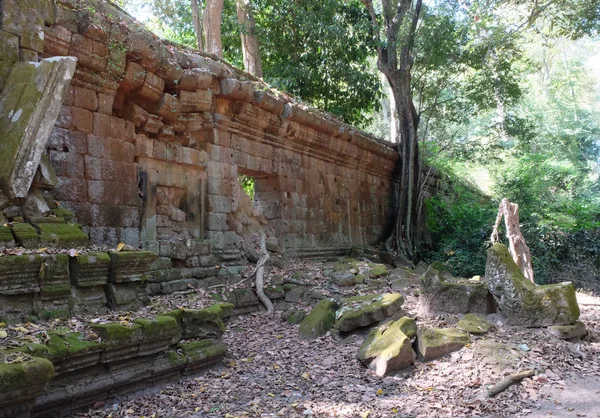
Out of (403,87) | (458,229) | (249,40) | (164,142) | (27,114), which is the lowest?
(458,229)

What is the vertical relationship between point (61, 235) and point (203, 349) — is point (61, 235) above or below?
above

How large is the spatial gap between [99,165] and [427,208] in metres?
10.4

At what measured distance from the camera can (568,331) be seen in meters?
4.90

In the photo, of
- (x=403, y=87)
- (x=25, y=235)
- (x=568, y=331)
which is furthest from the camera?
(x=403, y=87)

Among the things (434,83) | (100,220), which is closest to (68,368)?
(100,220)

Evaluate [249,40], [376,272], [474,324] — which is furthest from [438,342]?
[249,40]

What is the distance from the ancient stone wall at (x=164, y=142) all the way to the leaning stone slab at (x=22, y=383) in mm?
2587

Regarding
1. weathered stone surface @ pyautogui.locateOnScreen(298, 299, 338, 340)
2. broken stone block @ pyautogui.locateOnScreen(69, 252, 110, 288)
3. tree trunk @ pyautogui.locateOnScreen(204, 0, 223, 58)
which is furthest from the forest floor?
tree trunk @ pyautogui.locateOnScreen(204, 0, 223, 58)

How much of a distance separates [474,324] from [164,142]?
15.0 ft

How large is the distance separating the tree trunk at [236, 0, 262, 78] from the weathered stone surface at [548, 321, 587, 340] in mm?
9273

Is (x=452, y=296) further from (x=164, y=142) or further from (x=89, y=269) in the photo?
(x=164, y=142)

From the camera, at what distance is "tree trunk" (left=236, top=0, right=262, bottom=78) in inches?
483

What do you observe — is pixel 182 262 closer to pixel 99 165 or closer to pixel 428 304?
pixel 99 165

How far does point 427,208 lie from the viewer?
14.2 m
